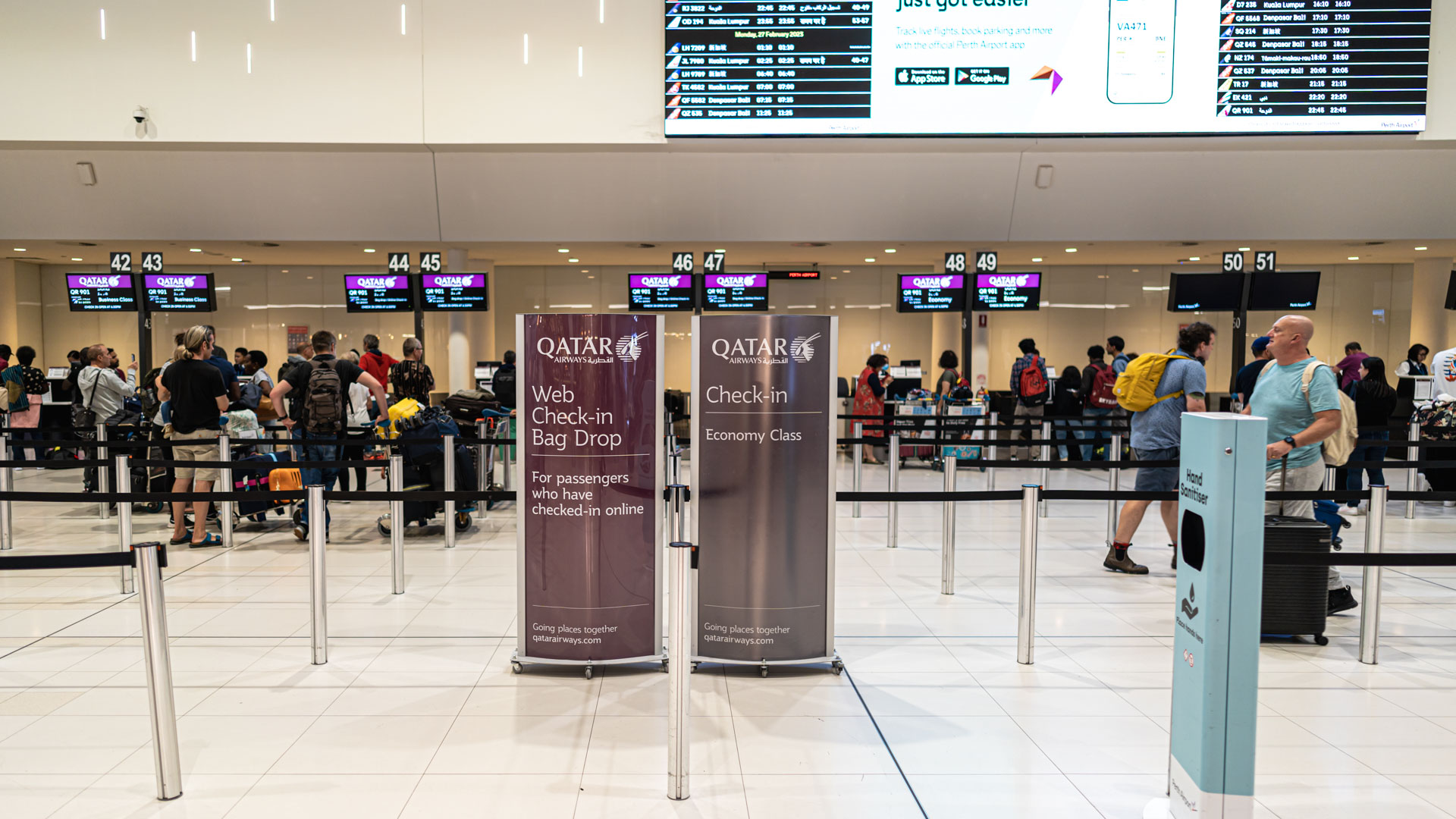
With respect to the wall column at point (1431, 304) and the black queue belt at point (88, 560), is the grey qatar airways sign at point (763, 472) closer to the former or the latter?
the black queue belt at point (88, 560)

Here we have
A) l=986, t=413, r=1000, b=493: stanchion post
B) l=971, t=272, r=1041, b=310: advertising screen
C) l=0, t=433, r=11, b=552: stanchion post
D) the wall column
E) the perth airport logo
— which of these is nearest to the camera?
the perth airport logo

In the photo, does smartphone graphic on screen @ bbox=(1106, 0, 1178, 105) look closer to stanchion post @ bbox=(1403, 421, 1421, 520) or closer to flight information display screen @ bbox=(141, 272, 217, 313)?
stanchion post @ bbox=(1403, 421, 1421, 520)

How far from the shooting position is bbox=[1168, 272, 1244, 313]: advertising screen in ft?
38.6

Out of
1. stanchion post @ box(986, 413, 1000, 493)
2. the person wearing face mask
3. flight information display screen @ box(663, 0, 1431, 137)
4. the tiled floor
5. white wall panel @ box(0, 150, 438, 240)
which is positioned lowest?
the tiled floor

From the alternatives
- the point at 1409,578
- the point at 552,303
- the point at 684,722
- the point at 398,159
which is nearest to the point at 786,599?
the point at 684,722

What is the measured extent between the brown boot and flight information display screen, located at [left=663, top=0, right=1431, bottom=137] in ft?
22.6

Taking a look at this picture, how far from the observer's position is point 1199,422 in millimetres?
2809

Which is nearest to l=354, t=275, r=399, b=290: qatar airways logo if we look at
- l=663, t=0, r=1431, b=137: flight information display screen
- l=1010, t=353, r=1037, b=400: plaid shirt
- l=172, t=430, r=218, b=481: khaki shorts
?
l=663, t=0, r=1431, b=137: flight information display screen

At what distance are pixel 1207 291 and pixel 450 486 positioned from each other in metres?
10.0

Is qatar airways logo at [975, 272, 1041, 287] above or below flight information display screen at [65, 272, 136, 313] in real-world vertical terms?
above

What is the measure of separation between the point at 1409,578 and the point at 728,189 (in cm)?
894

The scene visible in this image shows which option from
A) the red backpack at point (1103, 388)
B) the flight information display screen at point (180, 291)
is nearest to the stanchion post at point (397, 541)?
the flight information display screen at point (180, 291)

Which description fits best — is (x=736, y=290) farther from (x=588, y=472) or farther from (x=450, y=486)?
(x=588, y=472)

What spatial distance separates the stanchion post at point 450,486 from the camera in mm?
7453
